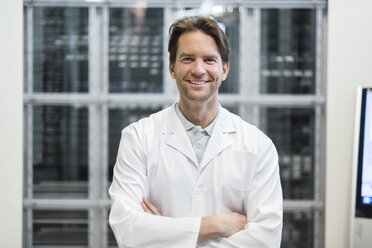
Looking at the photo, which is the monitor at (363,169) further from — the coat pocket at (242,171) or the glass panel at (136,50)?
the glass panel at (136,50)

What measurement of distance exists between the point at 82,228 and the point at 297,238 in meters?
1.40

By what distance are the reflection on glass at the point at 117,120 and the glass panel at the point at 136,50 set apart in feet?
0.42

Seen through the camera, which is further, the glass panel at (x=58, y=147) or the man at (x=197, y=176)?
the glass panel at (x=58, y=147)

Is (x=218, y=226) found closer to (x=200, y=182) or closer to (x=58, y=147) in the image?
(x=200, y=182)

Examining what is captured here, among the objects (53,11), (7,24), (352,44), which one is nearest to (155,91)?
(53,11)

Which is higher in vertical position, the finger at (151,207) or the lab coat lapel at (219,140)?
the lab coat lapel at (219,140)

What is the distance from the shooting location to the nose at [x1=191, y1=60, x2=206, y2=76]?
4.92ft

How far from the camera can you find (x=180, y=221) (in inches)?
57.1

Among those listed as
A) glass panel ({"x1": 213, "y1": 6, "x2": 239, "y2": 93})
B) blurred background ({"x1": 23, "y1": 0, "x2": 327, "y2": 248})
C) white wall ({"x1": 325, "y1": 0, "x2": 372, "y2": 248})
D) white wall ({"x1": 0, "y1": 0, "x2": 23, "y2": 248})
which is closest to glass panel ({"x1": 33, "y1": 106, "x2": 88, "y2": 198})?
blurred background ({"x1": 23, "y1": 0, "x2": 327, "y2": 248})

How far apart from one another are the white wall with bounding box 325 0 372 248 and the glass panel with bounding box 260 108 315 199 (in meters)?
0.13

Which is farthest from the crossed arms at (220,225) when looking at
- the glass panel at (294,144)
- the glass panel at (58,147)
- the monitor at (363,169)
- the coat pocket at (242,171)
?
the glass panel at (58,147)

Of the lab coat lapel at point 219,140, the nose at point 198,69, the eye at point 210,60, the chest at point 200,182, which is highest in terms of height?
the eye at point 210,60

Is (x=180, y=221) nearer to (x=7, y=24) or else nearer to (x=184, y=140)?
(x=184, y=140)

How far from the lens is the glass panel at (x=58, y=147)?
2.66m
